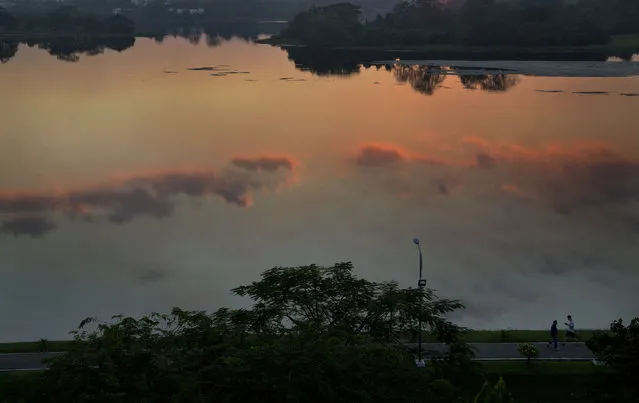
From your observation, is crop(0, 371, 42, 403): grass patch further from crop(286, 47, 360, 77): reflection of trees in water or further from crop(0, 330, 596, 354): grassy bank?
crop(286, 47, 360, 77): reflection of trees in water

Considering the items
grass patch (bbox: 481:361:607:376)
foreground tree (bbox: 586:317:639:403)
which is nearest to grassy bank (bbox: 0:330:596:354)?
grass patch (bbox: 481:361:607:376)

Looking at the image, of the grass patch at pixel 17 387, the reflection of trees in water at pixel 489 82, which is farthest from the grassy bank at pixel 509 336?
the reflection of trees in water at pixel 489 82

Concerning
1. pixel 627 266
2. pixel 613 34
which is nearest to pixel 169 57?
pixel 613 34

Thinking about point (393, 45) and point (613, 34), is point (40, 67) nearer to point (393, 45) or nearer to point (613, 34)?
point (393, 45)

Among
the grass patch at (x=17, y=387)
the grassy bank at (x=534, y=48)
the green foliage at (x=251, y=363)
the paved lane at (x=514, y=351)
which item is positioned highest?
the grassy bank at (x=534, y=48)

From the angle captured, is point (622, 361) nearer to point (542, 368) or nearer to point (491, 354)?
point (542, 368)

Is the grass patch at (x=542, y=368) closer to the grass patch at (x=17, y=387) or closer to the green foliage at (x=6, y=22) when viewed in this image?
the grass patch at (x=17, y=387)
